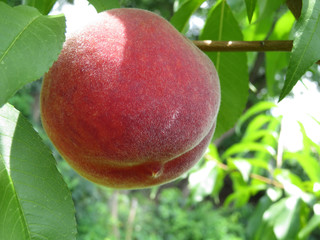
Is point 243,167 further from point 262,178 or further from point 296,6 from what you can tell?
point 296,6

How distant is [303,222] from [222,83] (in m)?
0.75

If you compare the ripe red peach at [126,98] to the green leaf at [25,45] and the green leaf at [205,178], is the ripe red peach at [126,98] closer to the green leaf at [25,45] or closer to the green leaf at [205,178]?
the green leaf at [25,45]

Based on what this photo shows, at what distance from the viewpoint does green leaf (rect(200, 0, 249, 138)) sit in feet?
2.58

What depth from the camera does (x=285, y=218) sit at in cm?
124

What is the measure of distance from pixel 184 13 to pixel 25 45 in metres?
0.41

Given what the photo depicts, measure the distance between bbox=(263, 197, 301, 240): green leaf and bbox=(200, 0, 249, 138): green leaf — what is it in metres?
0.56

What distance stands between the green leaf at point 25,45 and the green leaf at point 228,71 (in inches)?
15.5

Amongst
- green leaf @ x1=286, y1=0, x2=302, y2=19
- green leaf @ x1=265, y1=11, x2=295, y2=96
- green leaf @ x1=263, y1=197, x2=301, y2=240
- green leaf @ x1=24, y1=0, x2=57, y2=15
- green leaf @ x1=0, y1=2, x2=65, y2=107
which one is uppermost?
green leaf @ x1=0, y1=2, x2=65, y2=107

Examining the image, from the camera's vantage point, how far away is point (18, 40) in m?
0.44

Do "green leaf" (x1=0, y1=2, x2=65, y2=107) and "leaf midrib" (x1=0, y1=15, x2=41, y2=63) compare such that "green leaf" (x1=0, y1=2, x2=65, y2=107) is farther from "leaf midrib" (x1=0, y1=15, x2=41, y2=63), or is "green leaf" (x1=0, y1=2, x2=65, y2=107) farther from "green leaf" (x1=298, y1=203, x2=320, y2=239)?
"green leaf" (x1=298, y1=203, x2=320, y2=239)

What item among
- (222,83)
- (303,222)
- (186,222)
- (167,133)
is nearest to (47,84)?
(167,133)

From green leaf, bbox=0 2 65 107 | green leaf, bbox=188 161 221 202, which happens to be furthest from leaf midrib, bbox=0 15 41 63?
green leaf, bbox=188 161 221 202

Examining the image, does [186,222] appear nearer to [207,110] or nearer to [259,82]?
[259,82]

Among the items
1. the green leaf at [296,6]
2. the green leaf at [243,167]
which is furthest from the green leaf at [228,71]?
the green leaf at [243,167]
